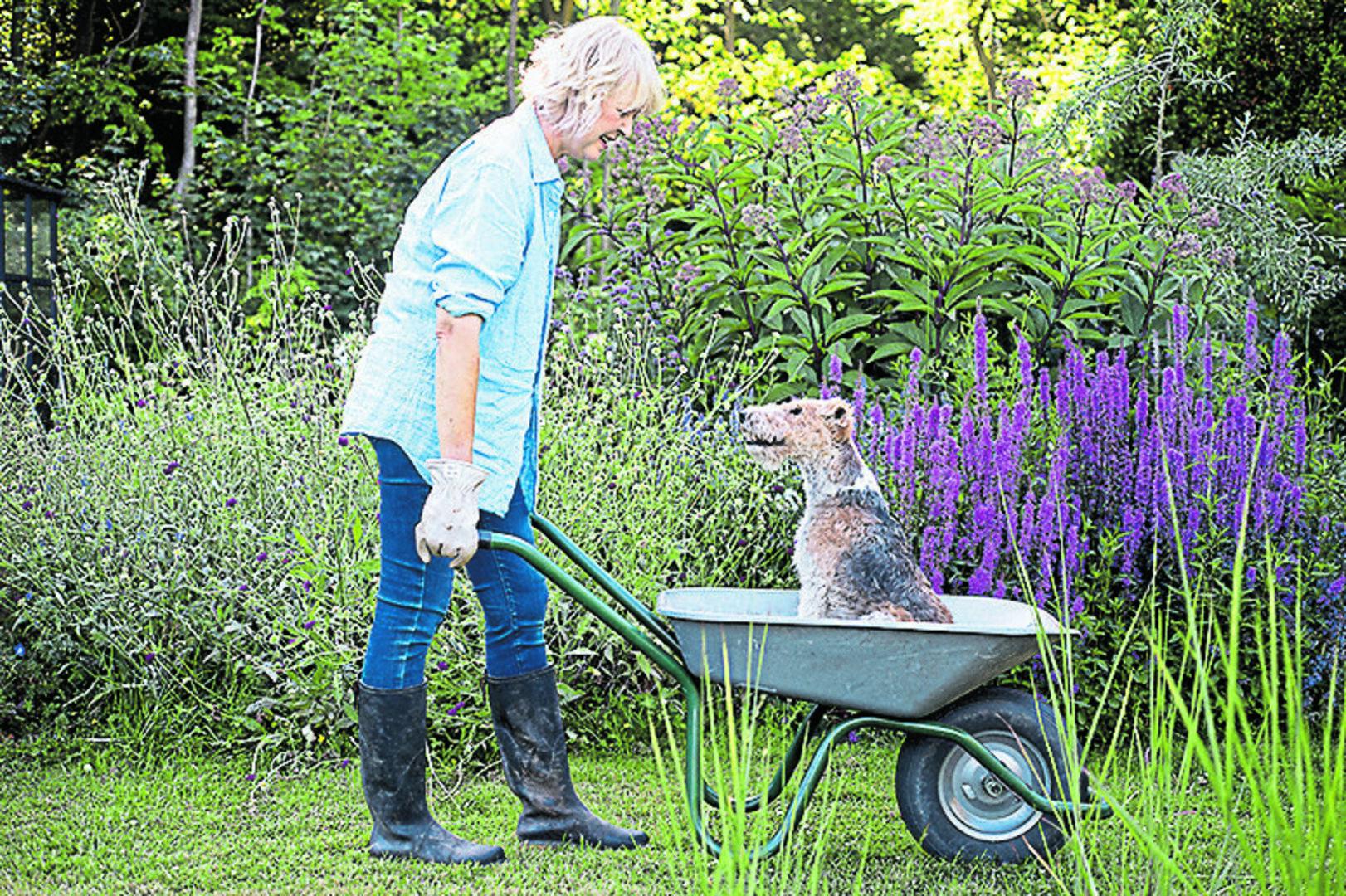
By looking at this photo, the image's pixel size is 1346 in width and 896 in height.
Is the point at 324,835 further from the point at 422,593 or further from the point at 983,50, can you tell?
the point at 983,50

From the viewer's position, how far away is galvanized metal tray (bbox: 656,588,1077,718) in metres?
2.59

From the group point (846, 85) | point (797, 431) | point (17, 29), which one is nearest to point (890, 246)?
point (846, 85)

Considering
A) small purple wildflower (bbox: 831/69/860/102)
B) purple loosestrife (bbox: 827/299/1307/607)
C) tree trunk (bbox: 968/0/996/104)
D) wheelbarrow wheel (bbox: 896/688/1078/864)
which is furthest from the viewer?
tree trunk (bbox: 968/0/996/104)

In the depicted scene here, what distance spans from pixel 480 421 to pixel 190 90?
8957 mm

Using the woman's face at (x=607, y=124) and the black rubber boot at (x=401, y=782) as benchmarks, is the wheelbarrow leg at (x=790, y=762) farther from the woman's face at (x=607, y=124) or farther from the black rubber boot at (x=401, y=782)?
the woman's face at (x=607, y=124)

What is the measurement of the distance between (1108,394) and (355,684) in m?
2.08

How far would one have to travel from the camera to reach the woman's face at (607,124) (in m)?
2.67

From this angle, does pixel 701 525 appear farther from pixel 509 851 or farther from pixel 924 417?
pixel 509 851

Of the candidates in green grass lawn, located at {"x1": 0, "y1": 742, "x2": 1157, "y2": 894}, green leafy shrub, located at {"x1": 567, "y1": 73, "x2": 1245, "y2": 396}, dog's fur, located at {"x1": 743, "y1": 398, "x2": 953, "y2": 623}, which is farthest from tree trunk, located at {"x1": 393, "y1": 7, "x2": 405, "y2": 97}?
dog's fur, located at {"x1": 743, "y1": 398, "x2": 953, "y2": 623}

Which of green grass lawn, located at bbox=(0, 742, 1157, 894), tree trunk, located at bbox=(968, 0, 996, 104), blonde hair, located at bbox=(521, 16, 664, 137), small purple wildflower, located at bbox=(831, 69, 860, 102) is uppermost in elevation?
tree trunk, located at bbox=(968, 0, 996, 104)

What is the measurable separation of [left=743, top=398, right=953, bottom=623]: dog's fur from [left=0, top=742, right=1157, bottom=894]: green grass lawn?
0.38 m

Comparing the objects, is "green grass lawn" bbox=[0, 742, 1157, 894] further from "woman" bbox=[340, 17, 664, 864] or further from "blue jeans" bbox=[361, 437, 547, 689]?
"blue jeans" bbox=[361, 437, 547, 689]

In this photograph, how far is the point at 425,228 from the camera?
2736 mm

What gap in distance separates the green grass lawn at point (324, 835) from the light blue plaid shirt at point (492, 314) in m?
0.78
